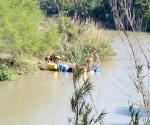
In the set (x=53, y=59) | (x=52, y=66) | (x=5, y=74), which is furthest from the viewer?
(x=53, y=59)

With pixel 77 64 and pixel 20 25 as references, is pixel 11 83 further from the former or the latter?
pixel 77 64

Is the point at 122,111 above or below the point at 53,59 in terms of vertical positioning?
below

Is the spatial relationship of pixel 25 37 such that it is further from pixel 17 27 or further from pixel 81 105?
pixel 81 105

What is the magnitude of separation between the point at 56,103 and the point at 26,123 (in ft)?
6.31

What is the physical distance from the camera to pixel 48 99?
12.4 meters

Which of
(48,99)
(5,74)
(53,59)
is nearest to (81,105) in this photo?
(48,99)

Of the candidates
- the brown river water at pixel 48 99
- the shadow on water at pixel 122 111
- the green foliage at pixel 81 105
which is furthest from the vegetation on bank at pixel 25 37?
the green foliage at pixel 81 105

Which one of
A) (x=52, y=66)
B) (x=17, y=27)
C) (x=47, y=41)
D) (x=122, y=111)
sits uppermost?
(x=17, y=27)

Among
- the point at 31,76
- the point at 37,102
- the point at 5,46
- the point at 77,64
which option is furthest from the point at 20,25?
the point at 77,64

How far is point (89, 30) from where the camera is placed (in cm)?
2011

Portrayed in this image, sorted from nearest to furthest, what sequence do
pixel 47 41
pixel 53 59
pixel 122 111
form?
1. pixel 122 111
2. pixel 47 41
3. pixel 53 59

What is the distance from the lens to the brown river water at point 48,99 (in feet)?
34.4

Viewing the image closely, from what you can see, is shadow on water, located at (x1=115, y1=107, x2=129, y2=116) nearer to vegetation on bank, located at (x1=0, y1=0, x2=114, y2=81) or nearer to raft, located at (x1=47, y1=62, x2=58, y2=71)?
vegetation on bank, located at (x1=0, y1=0, x2=114, y2=81)

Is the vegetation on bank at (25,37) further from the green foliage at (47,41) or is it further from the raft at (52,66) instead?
the raft at (52,66)
